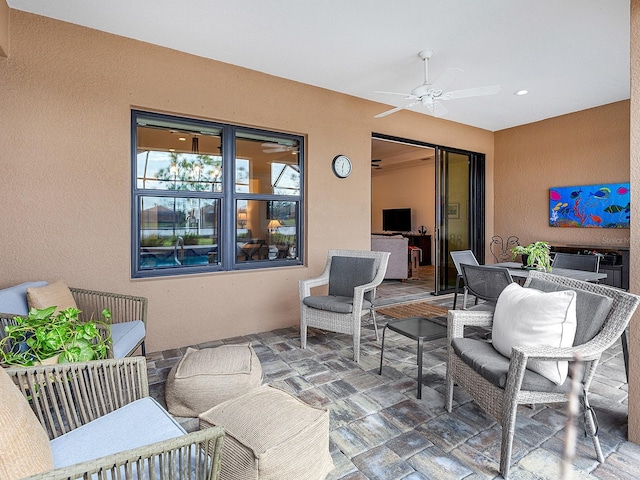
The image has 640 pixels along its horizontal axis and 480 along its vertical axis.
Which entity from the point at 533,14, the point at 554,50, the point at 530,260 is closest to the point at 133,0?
the point at 533,14

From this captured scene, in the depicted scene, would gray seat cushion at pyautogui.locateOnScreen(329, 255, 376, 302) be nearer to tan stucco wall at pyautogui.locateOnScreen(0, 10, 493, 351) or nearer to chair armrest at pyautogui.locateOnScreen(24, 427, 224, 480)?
tan stucco wall at pyautogui.locateOnScreen(0, 10, 493, 351)

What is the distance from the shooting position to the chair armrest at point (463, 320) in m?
2.33

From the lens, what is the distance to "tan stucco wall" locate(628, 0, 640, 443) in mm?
1968

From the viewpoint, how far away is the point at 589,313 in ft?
6.31

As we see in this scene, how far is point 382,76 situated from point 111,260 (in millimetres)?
3390

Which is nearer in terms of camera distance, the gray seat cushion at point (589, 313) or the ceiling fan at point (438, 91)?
the gray seat cushion at point (589, 313)

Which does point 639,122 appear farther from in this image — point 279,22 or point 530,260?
point 279,22

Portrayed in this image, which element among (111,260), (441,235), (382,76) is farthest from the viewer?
(441,235)

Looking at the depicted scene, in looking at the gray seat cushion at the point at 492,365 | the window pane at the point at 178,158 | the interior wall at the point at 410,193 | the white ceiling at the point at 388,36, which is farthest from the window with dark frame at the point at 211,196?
the interior wall at the point at 410,193

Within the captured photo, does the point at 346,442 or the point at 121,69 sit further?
the point at 121,69

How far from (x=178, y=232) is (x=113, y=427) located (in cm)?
249

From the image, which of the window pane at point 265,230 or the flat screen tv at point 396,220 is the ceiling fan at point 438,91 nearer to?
the window pane at point 265,230

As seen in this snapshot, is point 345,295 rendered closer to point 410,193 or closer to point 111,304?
point 111,304

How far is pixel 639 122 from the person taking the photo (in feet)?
6.43
